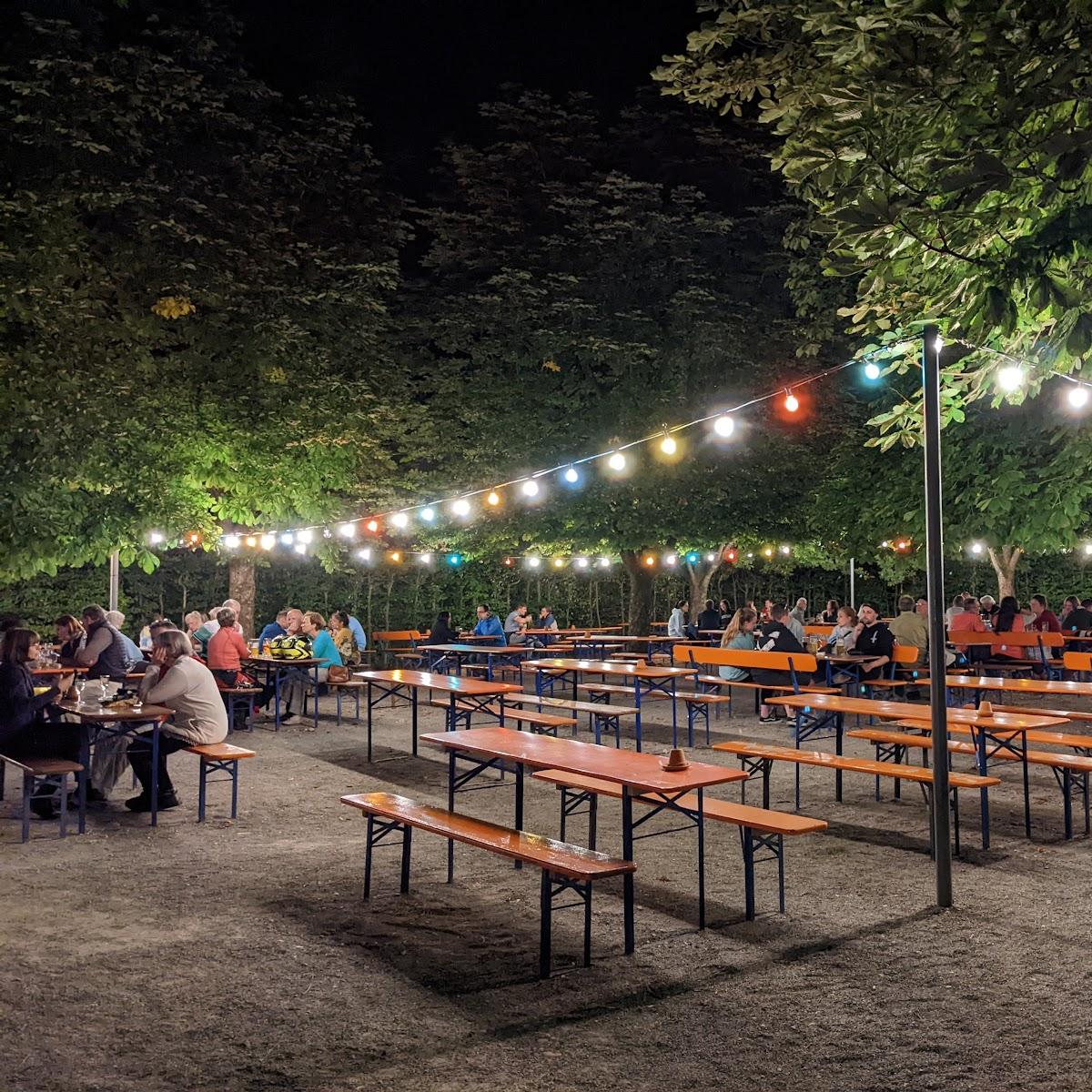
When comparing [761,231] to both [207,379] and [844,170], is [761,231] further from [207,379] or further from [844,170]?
[844,170]

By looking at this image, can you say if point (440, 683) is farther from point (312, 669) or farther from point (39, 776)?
point (312, 669)

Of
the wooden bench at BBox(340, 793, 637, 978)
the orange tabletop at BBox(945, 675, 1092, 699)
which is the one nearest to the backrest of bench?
the orange tabletop at BBox(945, 675, 1092, 699)

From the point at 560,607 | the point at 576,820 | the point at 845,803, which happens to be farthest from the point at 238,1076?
the point at 560,607

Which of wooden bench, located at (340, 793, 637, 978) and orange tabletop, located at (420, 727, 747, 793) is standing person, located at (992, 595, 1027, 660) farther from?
wooden bench, located at (340, 793, 637, 978)

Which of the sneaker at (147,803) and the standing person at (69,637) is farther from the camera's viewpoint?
the standing person at (69,637)

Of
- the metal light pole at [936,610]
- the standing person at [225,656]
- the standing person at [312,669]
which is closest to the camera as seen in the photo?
the metal light pole at [936,610]

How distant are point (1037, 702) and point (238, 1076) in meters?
13.1

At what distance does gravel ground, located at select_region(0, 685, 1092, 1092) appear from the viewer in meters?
3.57

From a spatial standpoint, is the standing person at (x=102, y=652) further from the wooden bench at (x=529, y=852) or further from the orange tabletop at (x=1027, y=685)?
the orange tabletop at (x=1027, y=685)

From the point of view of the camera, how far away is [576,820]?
7301 millimetres

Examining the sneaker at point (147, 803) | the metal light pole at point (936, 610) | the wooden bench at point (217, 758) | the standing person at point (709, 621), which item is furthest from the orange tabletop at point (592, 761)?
the standing person at point (709, 621)

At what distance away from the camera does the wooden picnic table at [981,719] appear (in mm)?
6742

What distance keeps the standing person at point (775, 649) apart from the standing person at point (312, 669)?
16.4ft

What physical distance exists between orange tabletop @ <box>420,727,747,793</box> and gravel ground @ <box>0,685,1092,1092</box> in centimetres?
71
